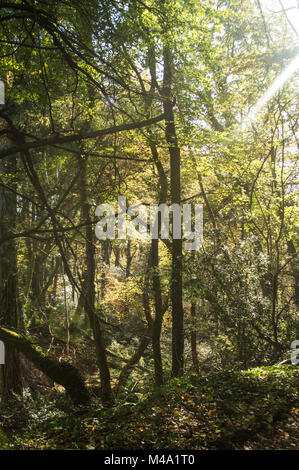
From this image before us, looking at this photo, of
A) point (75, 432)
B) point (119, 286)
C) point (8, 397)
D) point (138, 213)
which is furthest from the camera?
point (119, 286)

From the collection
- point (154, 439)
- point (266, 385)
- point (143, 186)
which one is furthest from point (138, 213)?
point (154, 439)

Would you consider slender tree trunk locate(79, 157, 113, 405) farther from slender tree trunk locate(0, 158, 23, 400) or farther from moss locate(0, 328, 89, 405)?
slender tree trunk locate(0, 158, 23, 400)

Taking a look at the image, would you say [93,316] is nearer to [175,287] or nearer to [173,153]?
[175,287]

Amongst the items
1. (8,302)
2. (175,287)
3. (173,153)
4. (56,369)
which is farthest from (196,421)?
(173,153)

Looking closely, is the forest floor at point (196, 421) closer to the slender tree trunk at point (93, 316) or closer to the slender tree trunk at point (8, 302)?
the slender tree trunk at point (93, 316)

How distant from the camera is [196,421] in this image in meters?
4.01

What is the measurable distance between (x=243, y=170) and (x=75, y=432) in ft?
30.0

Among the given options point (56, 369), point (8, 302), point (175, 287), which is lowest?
point (56, 369)

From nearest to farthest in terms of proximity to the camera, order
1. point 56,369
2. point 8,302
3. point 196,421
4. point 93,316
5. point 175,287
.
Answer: point 196,421 → point 56,369 → point 93,316 → point 8,302 → point 175,287

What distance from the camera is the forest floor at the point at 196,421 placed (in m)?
3.53

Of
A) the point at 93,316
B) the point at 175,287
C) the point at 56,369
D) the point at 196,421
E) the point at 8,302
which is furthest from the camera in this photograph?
the point at 175,287

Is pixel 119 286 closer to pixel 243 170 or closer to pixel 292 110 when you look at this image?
pixel 243 170
